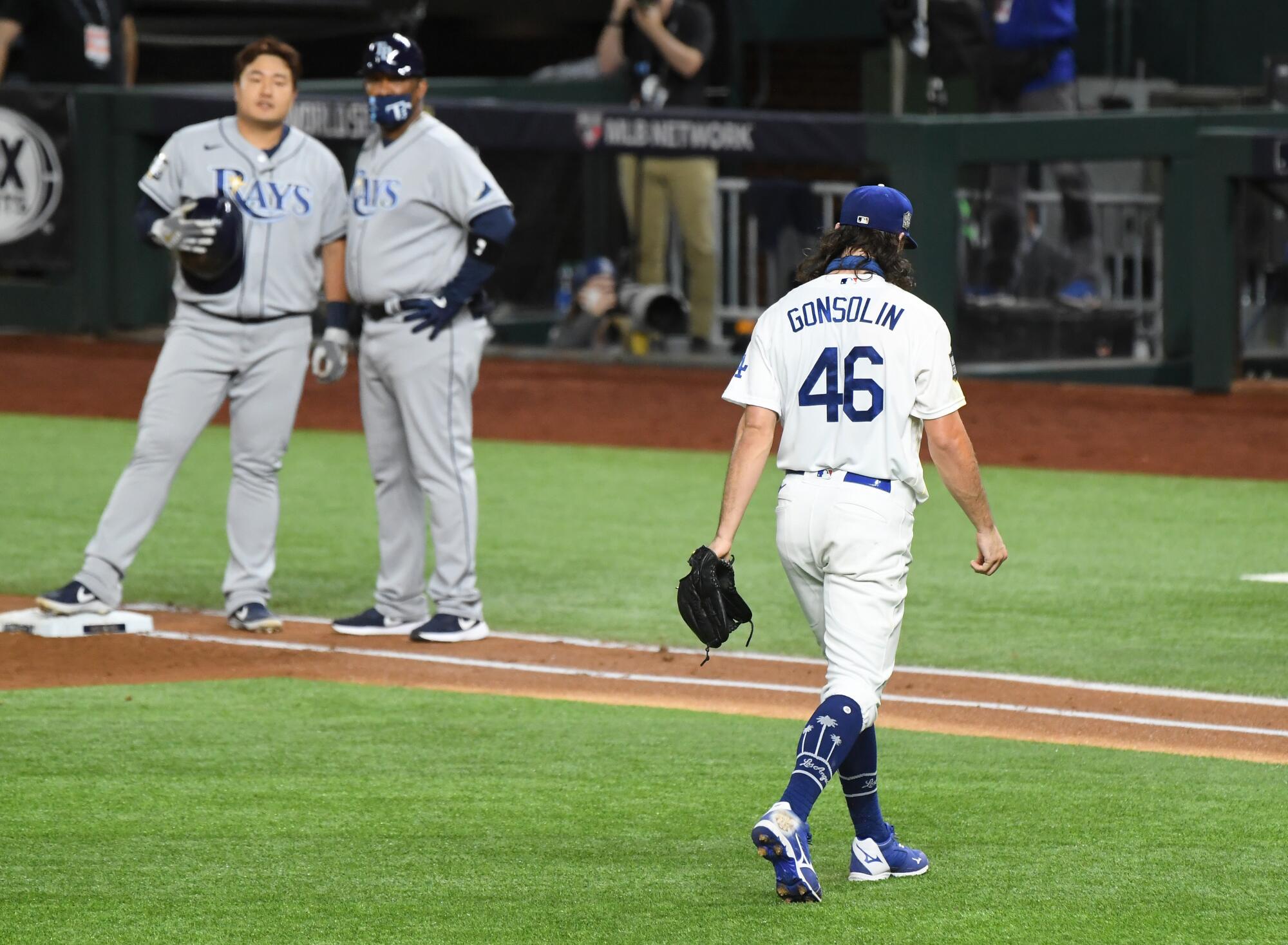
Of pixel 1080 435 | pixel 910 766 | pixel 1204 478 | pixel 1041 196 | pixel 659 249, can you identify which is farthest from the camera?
pixel 659 249

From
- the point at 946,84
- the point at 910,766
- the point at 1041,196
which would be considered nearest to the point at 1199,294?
the point at 1041,196

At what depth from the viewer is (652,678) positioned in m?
7.34

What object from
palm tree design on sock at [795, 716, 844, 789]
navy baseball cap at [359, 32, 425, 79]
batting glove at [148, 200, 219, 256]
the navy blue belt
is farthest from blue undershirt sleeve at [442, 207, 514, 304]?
palm tree design on sock at [795, 716, 844, 789]

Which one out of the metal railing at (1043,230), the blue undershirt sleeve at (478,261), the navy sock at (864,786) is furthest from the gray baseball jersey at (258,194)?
the metal railing at (1043,230)

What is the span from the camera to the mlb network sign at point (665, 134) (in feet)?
48.4

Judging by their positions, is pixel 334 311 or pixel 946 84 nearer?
pixel 334 311

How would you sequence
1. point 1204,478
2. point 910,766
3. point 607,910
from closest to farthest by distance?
point 607,910, point 910,766, point 1204,478

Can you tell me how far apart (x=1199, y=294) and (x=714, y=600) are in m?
9.64

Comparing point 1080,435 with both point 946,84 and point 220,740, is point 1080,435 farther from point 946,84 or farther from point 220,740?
point 220,740

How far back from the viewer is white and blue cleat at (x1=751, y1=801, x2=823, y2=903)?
441 centimetres

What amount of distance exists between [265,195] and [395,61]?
71 centimetres

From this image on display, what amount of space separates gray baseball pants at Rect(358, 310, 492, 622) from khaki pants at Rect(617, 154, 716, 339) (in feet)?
22.9

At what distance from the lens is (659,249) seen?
15.1 m

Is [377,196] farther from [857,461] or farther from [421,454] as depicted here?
[857,461]
